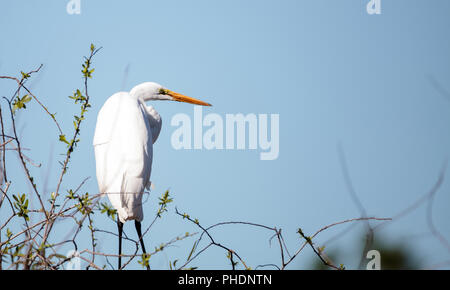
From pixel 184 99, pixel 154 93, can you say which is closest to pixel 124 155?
pixel 154 93

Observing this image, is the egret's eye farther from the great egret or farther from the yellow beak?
the great egret

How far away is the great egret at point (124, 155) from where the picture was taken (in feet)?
14.0

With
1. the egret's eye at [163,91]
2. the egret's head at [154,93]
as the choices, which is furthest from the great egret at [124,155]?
the egret's eye at [163,91]

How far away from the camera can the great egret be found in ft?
14.0

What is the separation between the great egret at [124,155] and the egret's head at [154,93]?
44 centimetres

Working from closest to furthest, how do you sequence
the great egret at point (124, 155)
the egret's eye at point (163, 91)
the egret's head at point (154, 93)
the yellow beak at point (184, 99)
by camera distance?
the great egret at point (124, 155)
the egret's head at point (154, 93)
the egret's eye at point (163, 91)
the yellow beak at point (184, 99)

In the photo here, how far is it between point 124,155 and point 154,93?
144cm

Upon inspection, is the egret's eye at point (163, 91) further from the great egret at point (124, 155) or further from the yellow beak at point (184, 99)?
the great egret at point (124, 155)

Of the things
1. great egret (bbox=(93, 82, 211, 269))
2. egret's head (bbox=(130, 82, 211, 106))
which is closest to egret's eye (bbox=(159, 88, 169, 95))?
egret's head (bbox=(130, 82, 211, 106))

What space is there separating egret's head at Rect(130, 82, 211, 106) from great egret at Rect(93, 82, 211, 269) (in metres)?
0.44

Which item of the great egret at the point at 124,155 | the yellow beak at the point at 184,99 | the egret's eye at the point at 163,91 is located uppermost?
the egret's eye at the point at 163,91
